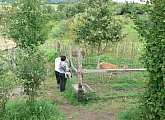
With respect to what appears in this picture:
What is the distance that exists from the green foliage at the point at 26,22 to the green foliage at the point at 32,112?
237 inches

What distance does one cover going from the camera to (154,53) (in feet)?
25.1

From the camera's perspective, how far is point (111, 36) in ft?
47.1

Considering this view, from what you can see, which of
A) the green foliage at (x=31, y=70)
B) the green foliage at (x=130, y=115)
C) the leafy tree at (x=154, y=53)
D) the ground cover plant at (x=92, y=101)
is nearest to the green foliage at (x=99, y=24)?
the ground cover plant at (x=92, y=101)

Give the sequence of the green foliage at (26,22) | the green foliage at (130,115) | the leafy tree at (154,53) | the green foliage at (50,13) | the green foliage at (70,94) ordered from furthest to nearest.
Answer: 1. the green foliage at (50,13)
2. the green foliage at (26,22)
3. the green foliage at (70,94)
4. the green foliage at (130,115)
5. the leafy tree at (154,53)

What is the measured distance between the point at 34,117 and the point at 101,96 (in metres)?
3.18

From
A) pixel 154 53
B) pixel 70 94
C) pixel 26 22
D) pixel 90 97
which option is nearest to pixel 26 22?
pixel 26 22

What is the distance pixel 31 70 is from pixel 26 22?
6.70 metres

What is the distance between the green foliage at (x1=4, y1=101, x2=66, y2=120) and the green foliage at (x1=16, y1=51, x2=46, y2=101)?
44cm

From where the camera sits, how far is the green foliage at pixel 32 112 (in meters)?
9.08

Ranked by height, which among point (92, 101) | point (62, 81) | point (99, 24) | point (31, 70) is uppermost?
point (99, 24)

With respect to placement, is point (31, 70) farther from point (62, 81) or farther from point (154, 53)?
point (154, 53)

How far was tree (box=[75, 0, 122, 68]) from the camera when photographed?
560 inches

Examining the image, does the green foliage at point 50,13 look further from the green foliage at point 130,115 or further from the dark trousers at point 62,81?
A: the green foliage at point 130,115

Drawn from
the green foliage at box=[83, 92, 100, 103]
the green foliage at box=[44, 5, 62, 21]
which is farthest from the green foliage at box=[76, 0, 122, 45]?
the green foliage at box=[83, 92, 100, 103]
